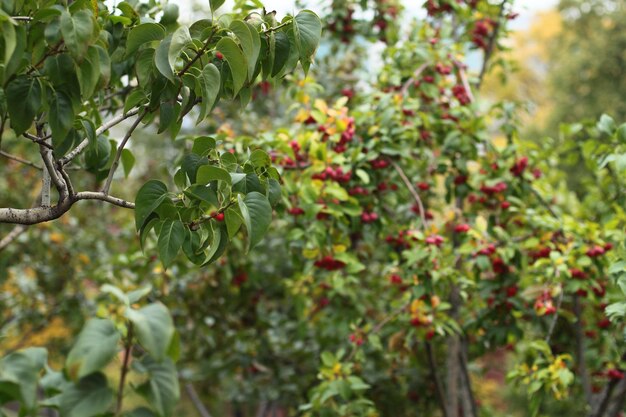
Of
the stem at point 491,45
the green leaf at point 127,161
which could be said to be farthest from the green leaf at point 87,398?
the stem at point 491,45

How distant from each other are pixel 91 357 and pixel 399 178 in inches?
78.6

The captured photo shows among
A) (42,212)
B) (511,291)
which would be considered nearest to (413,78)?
(511,291)

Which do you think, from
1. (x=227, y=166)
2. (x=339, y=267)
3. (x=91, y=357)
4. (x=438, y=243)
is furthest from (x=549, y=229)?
(x=91, y=357)

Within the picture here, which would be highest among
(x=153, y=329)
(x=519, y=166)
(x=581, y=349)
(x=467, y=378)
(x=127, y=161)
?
(x=153, y=329)

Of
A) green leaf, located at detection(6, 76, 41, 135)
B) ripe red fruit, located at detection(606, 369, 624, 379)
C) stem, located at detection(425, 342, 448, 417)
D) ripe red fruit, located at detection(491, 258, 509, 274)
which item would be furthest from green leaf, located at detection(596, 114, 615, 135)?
green leaf, located at detection(6, 76, 41, 135)

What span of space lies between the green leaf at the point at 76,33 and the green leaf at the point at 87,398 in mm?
540

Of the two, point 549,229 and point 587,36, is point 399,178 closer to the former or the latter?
point 549,229

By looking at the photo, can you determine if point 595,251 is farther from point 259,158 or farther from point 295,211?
point 259,158

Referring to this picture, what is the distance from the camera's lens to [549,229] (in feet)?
8.18

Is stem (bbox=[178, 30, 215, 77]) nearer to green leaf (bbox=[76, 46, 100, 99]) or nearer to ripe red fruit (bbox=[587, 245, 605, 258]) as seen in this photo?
green leaf (bbox=[76, 46, 100, 99])

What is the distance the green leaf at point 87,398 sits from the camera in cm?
78

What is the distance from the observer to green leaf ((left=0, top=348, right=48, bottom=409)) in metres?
0.78

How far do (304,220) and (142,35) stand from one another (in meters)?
1.19

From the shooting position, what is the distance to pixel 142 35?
1269 mm
